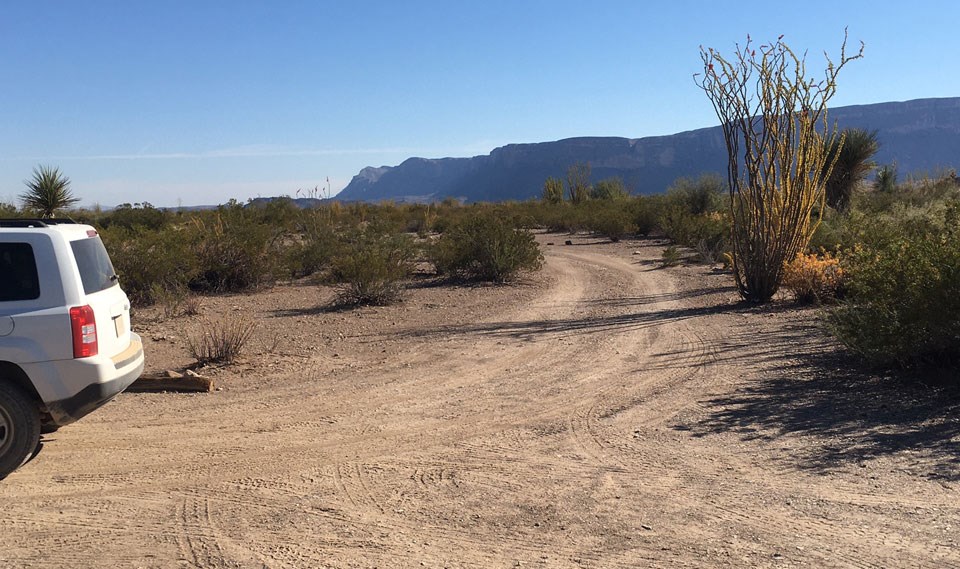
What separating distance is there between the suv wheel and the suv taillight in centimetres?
47

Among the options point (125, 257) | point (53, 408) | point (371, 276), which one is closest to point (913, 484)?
point (53, 408)

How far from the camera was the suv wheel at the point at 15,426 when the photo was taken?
18.0ft

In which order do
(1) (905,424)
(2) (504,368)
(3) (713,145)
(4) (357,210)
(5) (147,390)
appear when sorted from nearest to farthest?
(1) (905,424)
(5) (147,390)
(2) (504,368)
(4) (357,210)
(3) (713,145)

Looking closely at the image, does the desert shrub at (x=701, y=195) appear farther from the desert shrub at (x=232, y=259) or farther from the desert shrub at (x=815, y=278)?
the desert shrub at (x=232, y=259)

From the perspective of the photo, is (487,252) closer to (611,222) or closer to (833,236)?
(833,236)

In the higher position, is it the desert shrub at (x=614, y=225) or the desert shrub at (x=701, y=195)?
the desert shrub at (x=701, y=195)

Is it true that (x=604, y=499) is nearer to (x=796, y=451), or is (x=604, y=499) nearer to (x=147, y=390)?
(x=796, y=451)

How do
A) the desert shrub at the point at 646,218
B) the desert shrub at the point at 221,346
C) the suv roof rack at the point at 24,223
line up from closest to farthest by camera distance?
the suv roof rack at the point at 24,223, the desert shrub at the point at 221,346, the desert shrub at the point at 646,218

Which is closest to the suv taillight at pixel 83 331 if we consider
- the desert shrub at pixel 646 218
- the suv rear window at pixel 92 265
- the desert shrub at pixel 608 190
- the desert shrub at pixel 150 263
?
the suv rear window at pixel 92 265

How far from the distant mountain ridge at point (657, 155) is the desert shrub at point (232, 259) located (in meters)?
54.7

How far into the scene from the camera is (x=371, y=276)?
15.1m

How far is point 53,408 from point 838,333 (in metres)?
7.70

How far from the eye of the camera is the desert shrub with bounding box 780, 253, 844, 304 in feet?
44.8

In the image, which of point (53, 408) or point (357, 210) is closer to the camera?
point (53, 408)
